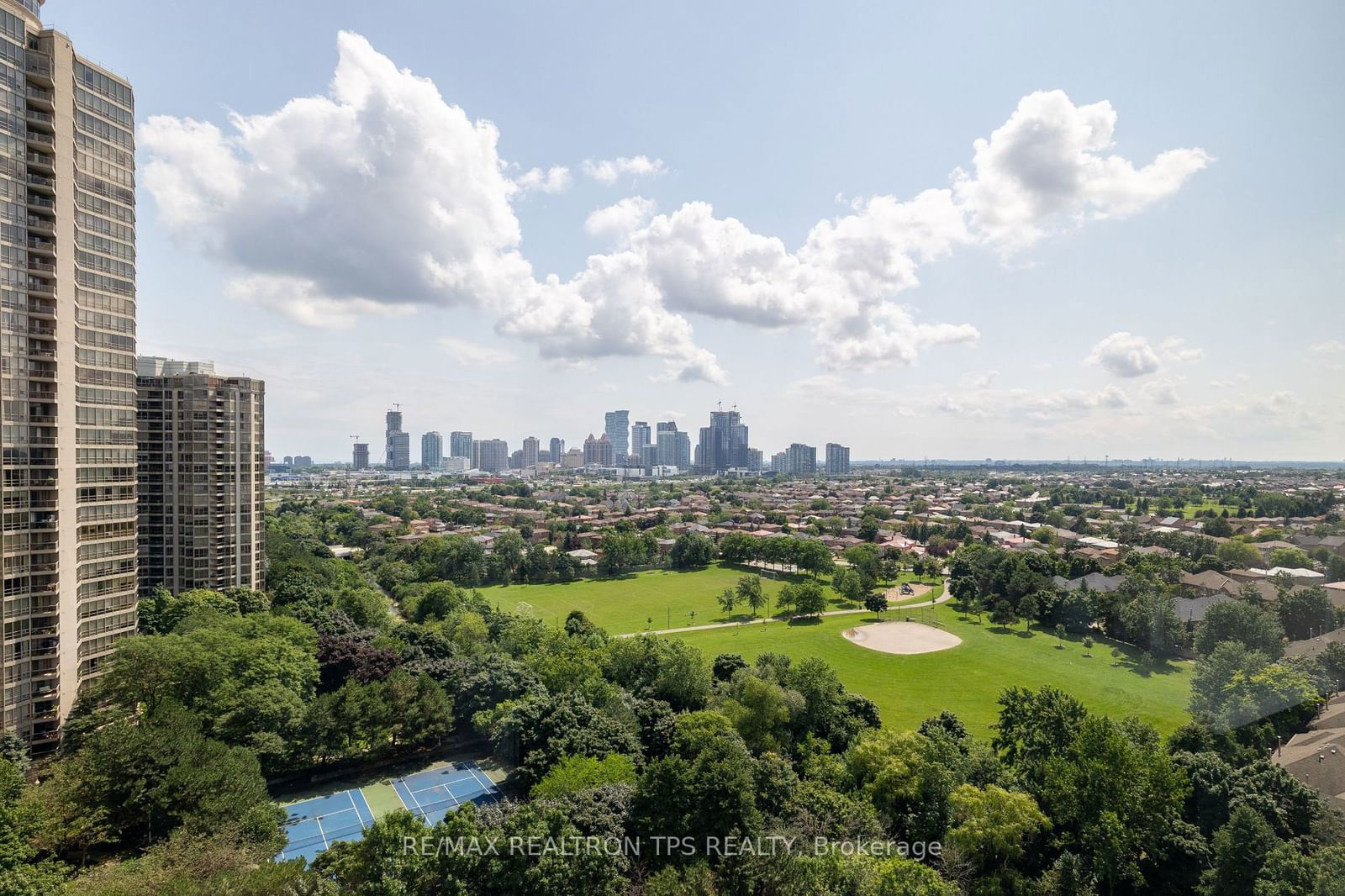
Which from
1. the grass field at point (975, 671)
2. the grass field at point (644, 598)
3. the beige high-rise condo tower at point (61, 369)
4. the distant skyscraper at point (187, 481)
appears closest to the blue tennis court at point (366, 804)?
the beige high-rise condo tower at point (61, 369)

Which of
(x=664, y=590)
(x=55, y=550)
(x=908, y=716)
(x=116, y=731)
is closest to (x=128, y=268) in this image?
(x=55, y=550)

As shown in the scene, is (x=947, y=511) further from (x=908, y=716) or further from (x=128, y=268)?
(x=128, y=268)

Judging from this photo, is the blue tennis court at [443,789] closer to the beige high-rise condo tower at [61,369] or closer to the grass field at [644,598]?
the beige high-rise condo tower at [61,369]

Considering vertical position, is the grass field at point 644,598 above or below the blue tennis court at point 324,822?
below

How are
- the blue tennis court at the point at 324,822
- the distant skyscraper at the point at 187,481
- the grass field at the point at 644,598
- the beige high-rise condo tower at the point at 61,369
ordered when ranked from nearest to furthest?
the blue tennis court at the point at 324,822 → the beige high-rise condo tower at the point at 61,369 → the distant skyscraper at the point at 187,481 → the grass field at the point at 644,598

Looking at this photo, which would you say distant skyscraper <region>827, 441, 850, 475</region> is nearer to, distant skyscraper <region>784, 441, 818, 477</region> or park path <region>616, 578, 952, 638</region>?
distant skyscraper <region>784, 441, 818, 477</region>

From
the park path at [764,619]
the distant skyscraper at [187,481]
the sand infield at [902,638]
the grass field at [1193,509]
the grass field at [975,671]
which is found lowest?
the park path at [764,619]

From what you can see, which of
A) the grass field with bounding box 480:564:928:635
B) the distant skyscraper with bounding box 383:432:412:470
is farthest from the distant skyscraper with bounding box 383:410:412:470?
the grass field with bounding box 480:564:928:635
